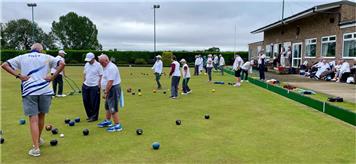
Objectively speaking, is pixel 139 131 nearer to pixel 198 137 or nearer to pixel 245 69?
pixel 198 137

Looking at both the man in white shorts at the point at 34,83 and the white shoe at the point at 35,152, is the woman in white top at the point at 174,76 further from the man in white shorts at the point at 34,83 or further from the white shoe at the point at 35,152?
the white shoe at the point at 35,152

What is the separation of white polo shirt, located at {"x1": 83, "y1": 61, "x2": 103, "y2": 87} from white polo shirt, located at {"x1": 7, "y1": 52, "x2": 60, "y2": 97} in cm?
250

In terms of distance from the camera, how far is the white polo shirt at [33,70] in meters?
5.28

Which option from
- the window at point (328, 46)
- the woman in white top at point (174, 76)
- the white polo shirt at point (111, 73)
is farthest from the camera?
the window at point (328, 46)

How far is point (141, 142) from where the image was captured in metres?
6.09

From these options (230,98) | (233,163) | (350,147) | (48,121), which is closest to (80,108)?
(48,121)

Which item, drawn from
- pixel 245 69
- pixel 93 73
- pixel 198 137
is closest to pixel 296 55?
pixel 245 69

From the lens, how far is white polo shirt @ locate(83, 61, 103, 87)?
26.1 ft

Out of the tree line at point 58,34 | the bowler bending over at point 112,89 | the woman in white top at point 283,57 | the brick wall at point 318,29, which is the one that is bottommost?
the bowler bending over at point 112,89

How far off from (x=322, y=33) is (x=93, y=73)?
1850cm

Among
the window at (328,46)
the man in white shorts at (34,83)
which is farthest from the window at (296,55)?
the man in white shorts at (34,83)

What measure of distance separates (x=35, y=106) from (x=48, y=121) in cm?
286

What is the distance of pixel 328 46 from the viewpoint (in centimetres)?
2167

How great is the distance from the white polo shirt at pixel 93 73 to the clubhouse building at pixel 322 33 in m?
15.0
